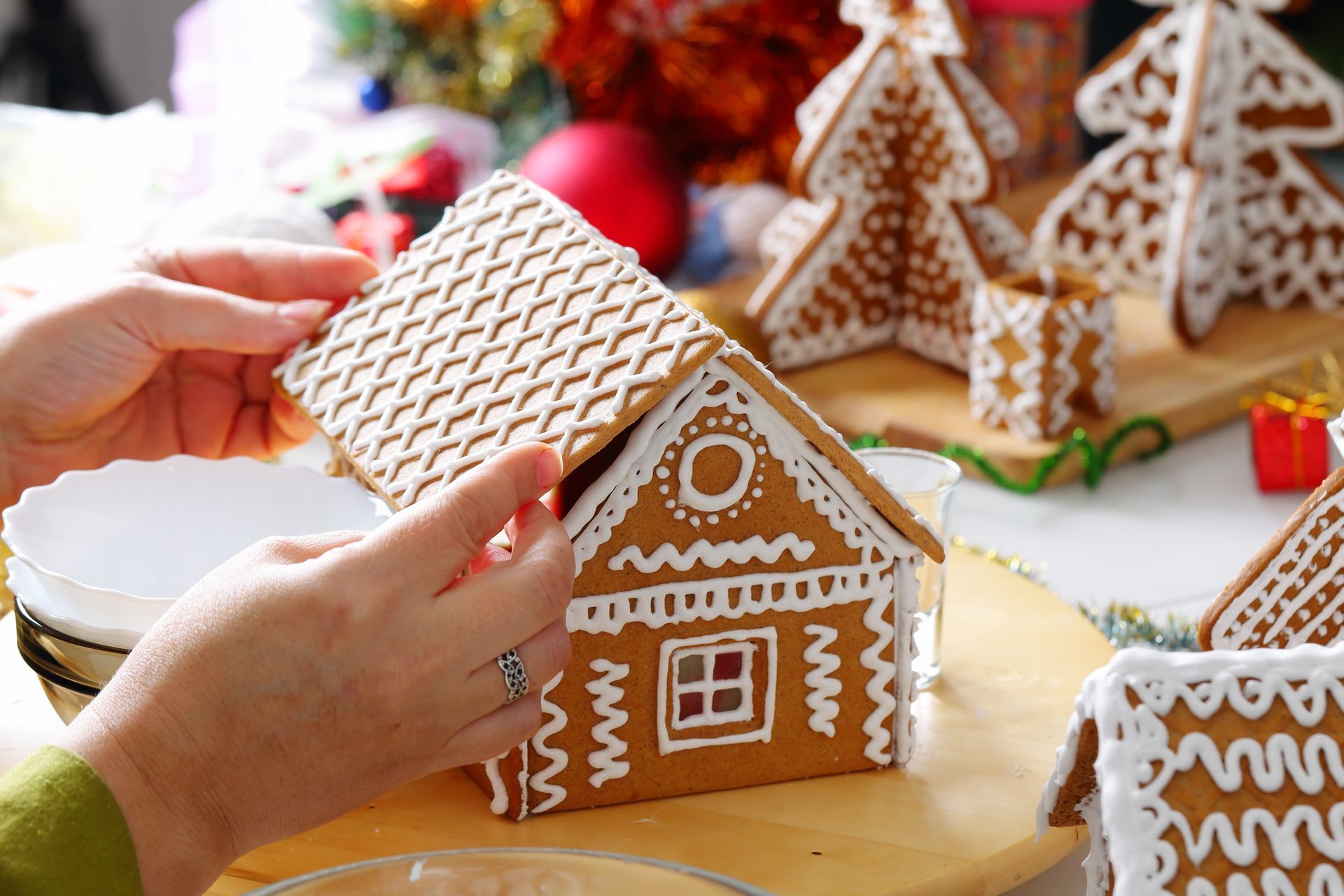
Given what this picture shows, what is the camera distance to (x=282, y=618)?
581 mm

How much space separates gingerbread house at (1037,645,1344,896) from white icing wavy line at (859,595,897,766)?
21 centimetres

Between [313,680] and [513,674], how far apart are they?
92 millimetres

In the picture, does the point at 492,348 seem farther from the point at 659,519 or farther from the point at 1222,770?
the point at 1222,770

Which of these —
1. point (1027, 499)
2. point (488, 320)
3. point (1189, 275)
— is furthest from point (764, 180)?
point (488, 320)

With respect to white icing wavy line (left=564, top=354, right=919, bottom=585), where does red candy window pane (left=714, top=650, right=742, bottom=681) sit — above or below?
below

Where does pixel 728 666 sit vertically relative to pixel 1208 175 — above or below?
below

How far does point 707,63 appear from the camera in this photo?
5.62 ft

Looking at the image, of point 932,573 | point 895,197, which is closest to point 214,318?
point 932,573

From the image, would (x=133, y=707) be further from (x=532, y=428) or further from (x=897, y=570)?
(x=897, y=570)

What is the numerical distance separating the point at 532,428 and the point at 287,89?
1.37 m

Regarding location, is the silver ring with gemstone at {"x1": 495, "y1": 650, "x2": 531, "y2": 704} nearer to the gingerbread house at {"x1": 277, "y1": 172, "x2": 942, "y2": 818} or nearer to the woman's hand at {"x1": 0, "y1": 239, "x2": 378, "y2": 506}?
the gingerbread house at {"x1": 277, "y1": 172, "x2": 942, "y2": 818}

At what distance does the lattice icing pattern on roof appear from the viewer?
2.16 feet

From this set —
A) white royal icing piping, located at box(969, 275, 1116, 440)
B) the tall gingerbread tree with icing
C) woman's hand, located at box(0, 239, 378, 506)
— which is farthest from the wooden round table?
the tall gingerbread tree with icing

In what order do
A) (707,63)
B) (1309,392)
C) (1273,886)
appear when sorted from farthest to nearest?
(707,63)
(1309,392)
(1273,886)
